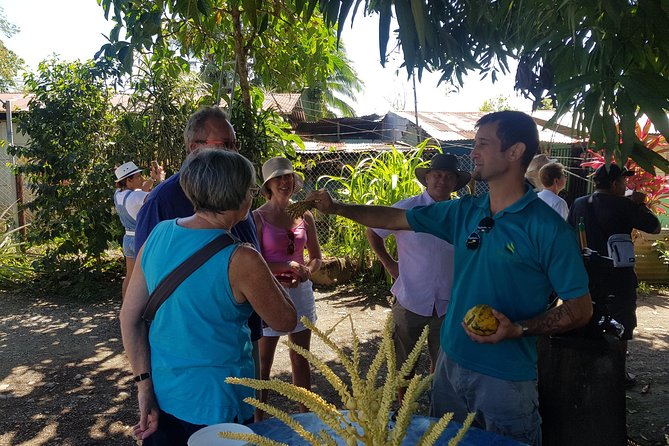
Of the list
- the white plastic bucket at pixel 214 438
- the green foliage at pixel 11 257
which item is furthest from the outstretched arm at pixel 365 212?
the green foliage at pixel 11 257

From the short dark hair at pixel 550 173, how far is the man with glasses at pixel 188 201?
3.04m

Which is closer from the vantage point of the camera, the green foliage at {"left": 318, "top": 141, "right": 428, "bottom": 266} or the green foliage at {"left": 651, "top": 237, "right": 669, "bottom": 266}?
the green foliage at {"left": 318, "top": 141, "right": 428, "bottom": 266}

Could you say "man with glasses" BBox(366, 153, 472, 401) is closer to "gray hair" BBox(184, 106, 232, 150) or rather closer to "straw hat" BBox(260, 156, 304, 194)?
"straw hat" BBox(260, 156, 304, 194)

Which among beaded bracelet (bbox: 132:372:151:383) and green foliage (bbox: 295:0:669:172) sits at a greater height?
green foliage (bbox: 295:0:669:172)

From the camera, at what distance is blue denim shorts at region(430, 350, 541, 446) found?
6.92ft

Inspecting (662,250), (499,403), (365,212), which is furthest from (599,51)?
(662,250)

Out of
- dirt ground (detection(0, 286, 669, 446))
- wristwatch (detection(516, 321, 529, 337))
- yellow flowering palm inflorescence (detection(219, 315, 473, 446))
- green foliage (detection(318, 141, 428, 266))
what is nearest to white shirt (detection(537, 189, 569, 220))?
dirt ground (detection(0, 286, 669, 446))

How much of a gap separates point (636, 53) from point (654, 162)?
0.39 metres

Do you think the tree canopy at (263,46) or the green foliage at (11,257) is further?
the green foliage at (11,257)

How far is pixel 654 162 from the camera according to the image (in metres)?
2.03

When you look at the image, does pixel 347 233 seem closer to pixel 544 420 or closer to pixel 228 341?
pixel 544 420

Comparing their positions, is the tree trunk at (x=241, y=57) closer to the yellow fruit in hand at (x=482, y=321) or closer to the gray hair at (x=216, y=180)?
the gray hair at (x=216, y=180)

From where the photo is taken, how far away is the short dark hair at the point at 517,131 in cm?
217

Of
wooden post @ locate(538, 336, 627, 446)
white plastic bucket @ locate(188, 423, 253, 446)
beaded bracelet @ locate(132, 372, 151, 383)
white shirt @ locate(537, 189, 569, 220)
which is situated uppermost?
Result: white shirt @ locate(537, 189, 569, 220)
